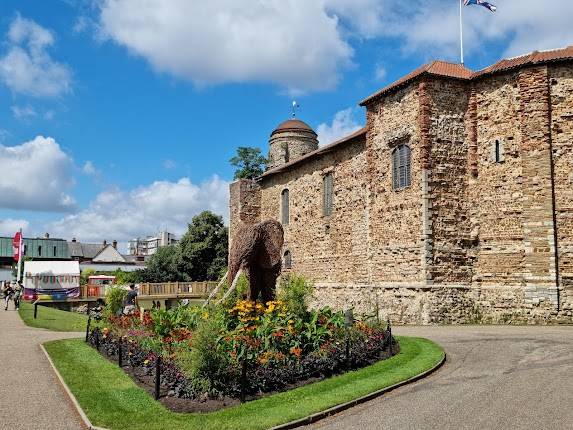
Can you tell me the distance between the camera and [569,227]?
19.0 m

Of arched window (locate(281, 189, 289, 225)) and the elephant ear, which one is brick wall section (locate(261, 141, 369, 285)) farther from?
the elephant ear

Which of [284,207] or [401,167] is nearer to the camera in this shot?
[401,167]

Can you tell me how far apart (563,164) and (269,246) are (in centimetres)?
1148

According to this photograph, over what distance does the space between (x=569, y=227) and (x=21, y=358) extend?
17.5 meters

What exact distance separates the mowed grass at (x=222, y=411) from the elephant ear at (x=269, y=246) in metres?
4.13

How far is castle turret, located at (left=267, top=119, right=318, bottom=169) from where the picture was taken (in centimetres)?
4744

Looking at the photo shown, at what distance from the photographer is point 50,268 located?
136ft

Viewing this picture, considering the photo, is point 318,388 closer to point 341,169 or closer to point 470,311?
point 470,311

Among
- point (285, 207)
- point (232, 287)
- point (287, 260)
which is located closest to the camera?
point (232, 287)

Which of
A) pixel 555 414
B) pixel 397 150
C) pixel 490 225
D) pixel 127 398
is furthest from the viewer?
pixel 397 150

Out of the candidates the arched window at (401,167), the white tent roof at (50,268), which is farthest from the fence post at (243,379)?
the white tent roof at (50,268)

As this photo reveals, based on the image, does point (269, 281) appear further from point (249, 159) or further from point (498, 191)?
point (249, 159)

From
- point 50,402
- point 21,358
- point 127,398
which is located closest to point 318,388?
point 127,398

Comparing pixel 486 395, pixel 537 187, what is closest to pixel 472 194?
pixel 537 187
